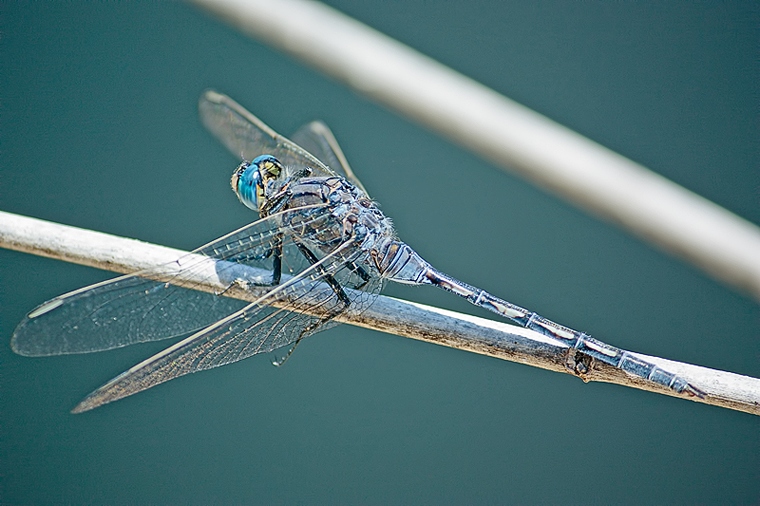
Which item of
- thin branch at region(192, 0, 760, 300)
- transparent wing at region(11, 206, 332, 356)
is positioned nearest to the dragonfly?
transparent wing at region(11, 206, 332, 356)

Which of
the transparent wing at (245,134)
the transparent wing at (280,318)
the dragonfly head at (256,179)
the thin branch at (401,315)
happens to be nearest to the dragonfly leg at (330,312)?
the transparent wing at (280,318)

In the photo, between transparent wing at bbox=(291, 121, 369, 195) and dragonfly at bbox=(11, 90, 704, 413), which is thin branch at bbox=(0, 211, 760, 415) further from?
transparent wing at bbox=(291, 121, 369, 195)

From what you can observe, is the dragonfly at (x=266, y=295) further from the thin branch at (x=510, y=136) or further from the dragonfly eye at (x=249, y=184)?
the thin branch at (x=510, y=136)

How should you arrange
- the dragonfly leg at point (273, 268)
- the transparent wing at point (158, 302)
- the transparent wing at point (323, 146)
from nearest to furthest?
the transparent wing at point (158, 302)
the dragonfly leg at point (273, 268)
the transparent wing at point (323, 146)

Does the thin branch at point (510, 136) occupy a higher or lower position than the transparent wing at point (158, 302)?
higher

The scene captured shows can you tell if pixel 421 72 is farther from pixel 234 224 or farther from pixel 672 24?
pixel 672 24

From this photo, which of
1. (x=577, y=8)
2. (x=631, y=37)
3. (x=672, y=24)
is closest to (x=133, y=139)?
(x=577, y=8)
